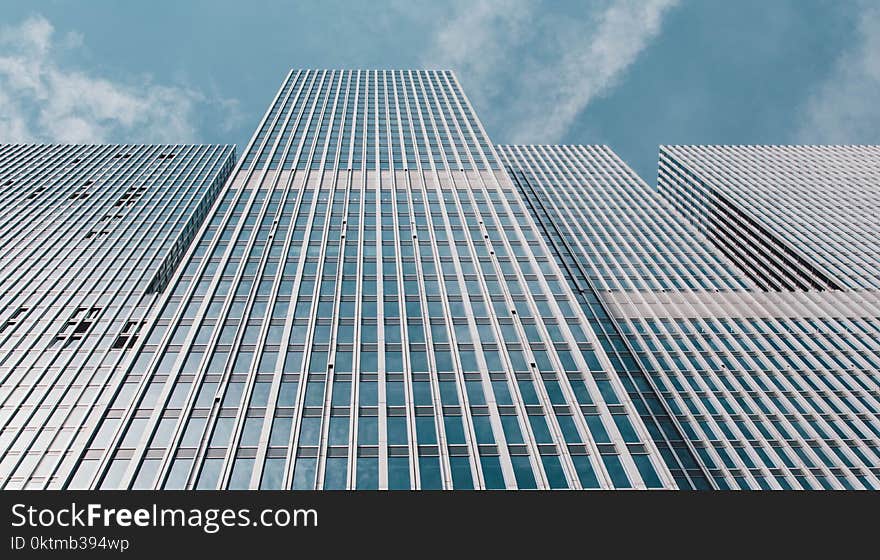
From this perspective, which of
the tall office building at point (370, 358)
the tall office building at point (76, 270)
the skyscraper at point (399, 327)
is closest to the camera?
the tall office building at point (370, 358)

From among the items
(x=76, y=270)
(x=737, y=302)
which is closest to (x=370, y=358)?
(x=76, y=270)

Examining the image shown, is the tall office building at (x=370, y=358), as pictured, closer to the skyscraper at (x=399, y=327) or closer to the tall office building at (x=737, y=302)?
the skyscraper at (x=399, y=327)

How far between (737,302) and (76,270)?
80.6 metres

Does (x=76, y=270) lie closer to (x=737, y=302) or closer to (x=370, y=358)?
(x=370, y=358)

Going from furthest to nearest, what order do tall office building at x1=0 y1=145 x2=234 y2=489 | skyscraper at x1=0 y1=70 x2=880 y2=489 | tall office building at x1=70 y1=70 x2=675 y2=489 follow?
tall office building at x1=0 y1=145 x2=234 y2=489
skyscraper at x1=0 y1=70 x2=880 y2=489
tall office building at x1=70 y1=70 x2=675 y2=489

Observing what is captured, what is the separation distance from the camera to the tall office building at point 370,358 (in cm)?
3061

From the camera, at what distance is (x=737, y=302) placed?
227ft

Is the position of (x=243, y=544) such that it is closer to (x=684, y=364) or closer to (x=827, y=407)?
(x=684, y=364)

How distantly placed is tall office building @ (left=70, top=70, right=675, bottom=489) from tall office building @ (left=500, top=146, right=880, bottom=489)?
40.9ft

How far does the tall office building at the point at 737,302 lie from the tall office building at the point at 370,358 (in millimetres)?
12468

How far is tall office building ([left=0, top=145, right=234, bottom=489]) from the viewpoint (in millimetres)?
43938

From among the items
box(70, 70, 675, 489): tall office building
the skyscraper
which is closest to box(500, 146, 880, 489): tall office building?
the skyscraper

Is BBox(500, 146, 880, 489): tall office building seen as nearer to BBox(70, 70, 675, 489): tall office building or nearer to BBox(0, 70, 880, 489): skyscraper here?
BBox(0, 70, 880, 489): skyscraper

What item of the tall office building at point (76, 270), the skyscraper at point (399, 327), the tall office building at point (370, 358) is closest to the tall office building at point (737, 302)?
the skyscraper at point (399, 327)
